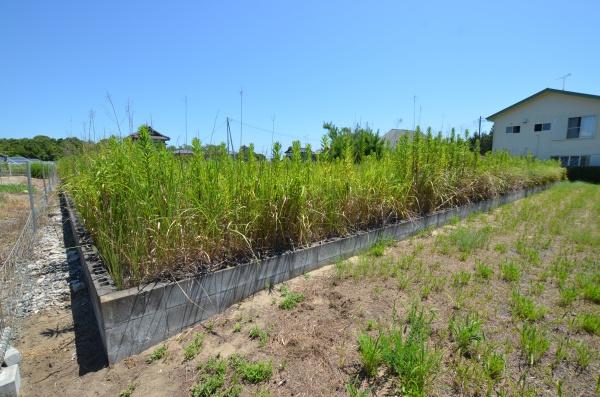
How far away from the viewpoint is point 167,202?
2.52 m

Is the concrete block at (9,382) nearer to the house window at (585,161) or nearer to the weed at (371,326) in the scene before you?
the weed at (371,326)

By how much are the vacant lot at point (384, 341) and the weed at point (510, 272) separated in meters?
0.01

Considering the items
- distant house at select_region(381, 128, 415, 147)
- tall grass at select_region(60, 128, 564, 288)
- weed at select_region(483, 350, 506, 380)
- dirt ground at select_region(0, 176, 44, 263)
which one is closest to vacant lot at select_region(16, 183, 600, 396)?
weed at select_region(483, 350, 506, 380)

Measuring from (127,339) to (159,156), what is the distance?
4.94 feet

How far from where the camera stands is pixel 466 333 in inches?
76.7

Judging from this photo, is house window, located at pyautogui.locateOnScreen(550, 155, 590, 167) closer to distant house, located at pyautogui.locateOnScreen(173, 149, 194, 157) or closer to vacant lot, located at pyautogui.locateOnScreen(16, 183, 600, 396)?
vacant lot, located at pyautogui.locateOnScreen(16, 183, 600, 396)

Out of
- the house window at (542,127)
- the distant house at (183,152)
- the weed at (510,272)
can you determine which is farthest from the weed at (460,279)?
the house window at (542,127)

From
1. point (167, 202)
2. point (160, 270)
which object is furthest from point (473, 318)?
point (167, 202)

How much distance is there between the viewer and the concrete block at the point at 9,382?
Result: 1.71m

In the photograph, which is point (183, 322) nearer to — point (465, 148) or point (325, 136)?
point (325, 136)

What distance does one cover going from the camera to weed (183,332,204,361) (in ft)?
6.61

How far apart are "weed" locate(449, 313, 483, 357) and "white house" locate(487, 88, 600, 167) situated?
1951 centimetres

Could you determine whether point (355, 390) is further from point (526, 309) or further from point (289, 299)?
point (526, 309)

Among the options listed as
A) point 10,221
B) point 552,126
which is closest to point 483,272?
point 10,221
